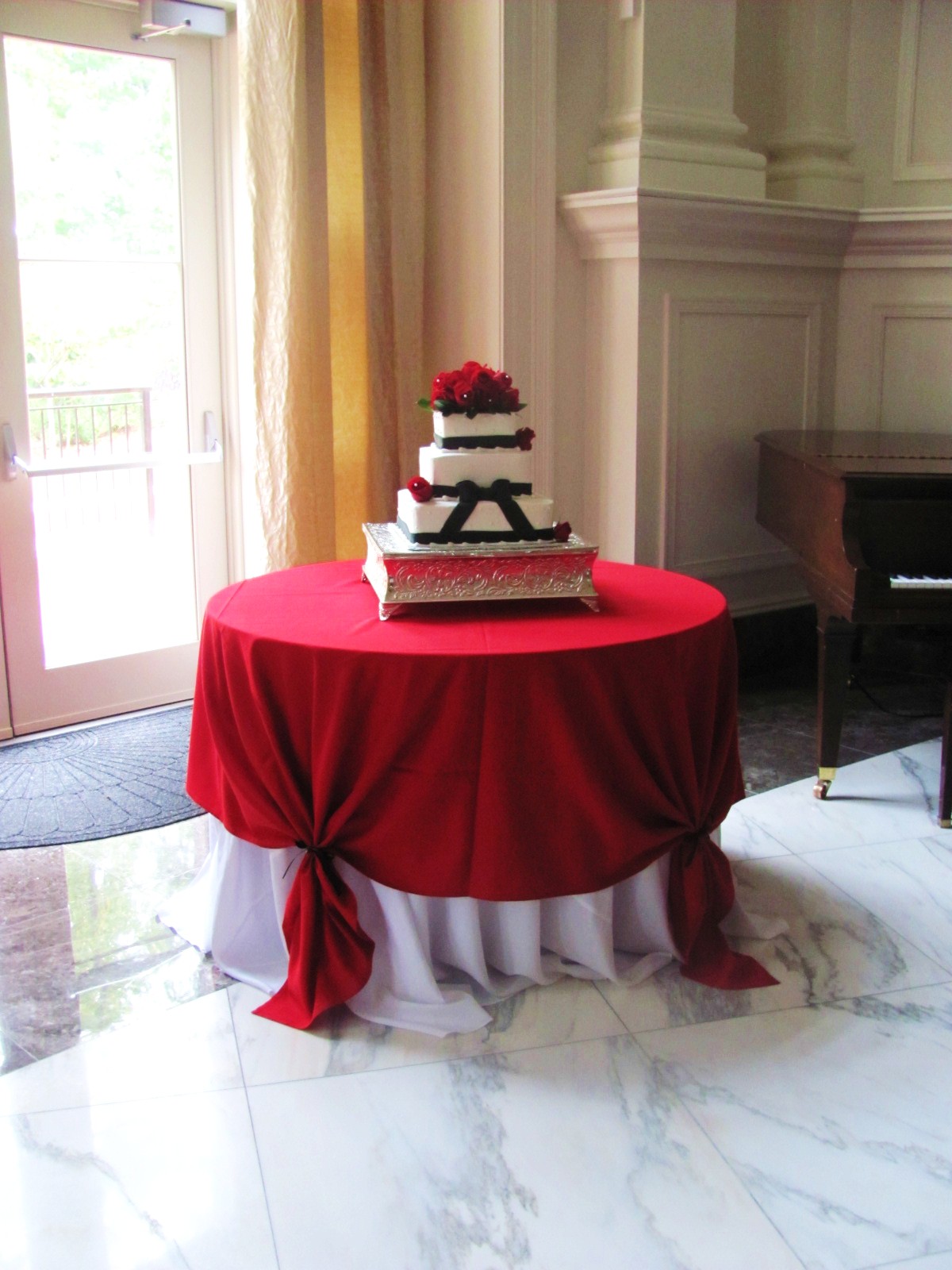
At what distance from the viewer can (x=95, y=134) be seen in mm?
3555

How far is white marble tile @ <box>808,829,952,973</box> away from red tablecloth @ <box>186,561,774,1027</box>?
43 centimetres

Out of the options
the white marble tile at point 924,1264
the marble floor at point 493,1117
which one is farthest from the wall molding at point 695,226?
the white marble tile at point 924,1264

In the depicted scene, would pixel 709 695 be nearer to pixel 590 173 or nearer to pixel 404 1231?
pixel 404 1231

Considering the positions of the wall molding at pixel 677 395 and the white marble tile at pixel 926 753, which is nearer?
the white marble tile at pixel 926 753

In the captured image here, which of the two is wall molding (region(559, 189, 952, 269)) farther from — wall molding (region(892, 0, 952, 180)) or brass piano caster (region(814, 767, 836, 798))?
brass piano caster (region(814, 767, 836, 798))

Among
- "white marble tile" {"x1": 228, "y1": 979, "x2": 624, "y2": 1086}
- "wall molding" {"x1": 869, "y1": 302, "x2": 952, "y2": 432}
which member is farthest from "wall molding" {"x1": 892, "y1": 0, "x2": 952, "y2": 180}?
"white marble tile" {"x1": 228, "y1": 979, "x2": 624, "y2": 1086}

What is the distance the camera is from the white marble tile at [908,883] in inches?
99.0

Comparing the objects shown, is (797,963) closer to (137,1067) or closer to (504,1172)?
(504,1172)

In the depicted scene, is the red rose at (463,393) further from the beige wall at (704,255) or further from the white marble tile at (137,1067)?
the beige wall at (704,255)

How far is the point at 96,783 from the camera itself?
10.9ft

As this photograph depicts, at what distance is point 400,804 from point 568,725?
1.02 feet

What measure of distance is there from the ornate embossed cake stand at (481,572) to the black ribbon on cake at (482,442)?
0.18 m

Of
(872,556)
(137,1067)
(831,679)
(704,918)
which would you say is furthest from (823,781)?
(137,1067)

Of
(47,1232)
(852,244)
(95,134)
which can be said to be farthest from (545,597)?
(852,244)
